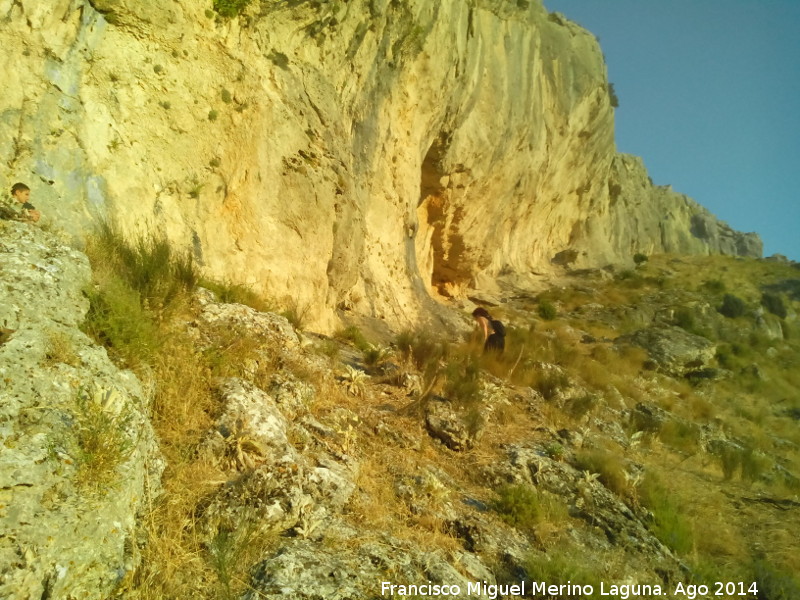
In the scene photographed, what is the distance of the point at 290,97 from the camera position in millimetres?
7926

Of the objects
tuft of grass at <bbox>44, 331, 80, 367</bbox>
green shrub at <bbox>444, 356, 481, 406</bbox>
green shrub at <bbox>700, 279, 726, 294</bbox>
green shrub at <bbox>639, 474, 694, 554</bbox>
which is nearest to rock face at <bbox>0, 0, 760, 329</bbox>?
tuft of grass at <bbox>44, 331, 80, 367</bbox>

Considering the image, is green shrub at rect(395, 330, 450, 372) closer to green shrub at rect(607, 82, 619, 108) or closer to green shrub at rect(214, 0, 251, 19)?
green shrub at rect(214, 0, 251, 19)

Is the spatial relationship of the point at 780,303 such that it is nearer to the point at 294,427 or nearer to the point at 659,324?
the point at 659,324

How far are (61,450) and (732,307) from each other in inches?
1082

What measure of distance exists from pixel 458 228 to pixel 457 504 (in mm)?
12643

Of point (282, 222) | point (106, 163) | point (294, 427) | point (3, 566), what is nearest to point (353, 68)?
point (282, 222)

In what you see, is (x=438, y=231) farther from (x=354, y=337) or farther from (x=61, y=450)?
(x=61, y=450)

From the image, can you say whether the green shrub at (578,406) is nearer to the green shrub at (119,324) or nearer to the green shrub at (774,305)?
the green shrub at (119,324)

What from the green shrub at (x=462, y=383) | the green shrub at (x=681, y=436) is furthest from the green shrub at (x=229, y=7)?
the green shrub at (x=681, y=436)

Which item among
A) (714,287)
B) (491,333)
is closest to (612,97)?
(714,287)

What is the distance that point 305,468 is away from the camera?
397cm

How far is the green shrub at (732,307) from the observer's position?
24.0 metres

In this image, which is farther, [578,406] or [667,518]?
[578,406]

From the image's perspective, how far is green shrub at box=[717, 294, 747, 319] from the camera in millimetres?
24016
